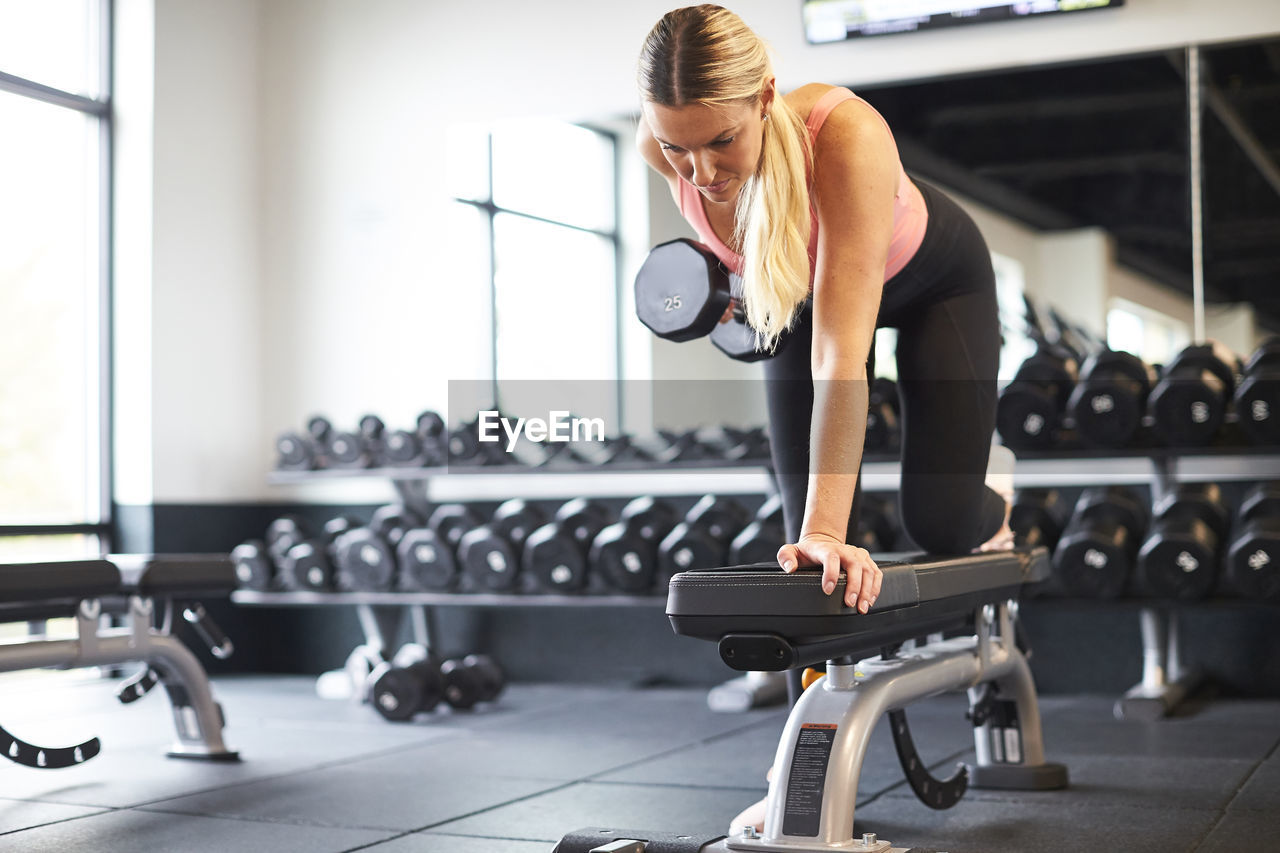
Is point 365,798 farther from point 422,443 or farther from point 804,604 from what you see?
Result: point 422,443

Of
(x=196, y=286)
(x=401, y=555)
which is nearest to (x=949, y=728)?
(x=401, y=555)

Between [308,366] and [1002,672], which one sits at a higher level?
[308,366]

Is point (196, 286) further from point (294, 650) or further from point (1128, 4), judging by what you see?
point (1128, 4)

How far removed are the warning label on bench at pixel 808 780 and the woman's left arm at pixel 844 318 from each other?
23 centimetres

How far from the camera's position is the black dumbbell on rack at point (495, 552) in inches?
168

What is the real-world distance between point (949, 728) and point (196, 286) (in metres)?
3.40

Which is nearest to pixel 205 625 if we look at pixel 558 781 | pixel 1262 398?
pixel 558 781

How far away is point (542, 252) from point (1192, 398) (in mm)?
2353

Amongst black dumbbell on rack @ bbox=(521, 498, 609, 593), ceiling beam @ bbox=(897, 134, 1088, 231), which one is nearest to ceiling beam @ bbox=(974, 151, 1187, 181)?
ceiling beam @ bbox=(897, 134, 1088, 231)

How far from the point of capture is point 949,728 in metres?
3.43

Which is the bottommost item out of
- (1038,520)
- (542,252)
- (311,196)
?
(1038,520)

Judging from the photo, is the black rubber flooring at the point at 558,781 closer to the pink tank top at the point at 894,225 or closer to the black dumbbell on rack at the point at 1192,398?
the black dumbbell on rack at the point at 1192,398

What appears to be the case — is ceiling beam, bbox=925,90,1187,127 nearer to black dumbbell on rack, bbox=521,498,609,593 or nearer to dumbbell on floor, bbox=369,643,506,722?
black dumbbell on rack, bbox=521,498,609,593

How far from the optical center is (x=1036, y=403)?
12.2 feet
